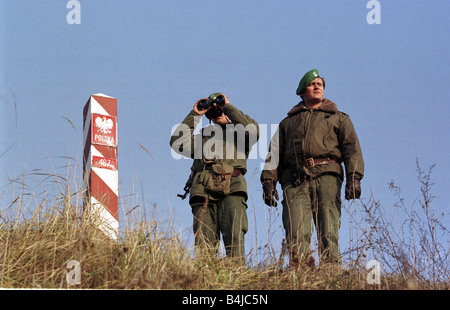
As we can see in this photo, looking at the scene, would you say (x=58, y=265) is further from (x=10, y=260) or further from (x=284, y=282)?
(x=284, y=282)

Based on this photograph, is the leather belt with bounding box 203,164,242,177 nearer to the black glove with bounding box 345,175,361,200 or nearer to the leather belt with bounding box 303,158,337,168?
the leather belt with bounding box 303,158,337,168

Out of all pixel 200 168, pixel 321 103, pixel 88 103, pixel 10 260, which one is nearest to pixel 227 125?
pixel 200 168

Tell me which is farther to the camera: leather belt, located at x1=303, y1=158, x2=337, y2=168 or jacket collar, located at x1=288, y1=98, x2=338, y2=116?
jacket collar, located at x1=288, y1=98, x2=338, y2=116

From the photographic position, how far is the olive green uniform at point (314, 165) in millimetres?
5418

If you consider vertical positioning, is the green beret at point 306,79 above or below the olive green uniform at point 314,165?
above

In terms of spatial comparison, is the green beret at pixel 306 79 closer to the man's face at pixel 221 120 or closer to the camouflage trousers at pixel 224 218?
the man's face at pixel 221 120

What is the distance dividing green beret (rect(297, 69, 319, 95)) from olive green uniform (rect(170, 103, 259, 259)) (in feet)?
1.86

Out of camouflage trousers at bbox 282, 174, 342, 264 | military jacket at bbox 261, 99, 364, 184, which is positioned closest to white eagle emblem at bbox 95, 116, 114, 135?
military jacket at bbox 261, 99, 364, 184

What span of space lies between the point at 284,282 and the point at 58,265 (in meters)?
1.49

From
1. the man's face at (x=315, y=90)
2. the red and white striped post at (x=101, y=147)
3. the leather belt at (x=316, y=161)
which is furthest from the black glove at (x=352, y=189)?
the red and white striped post at (x=101, y=147)

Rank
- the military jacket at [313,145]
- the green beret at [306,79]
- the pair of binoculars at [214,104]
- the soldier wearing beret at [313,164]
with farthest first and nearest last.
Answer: the pair of binoculars at [214,104], the green beret at [306,79], the military jacket at [313,145], the soldier wearing beret at [313,164]

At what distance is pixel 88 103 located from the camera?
19.4 ft

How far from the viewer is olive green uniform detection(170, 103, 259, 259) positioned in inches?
226

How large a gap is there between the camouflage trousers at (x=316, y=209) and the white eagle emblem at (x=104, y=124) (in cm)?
177
